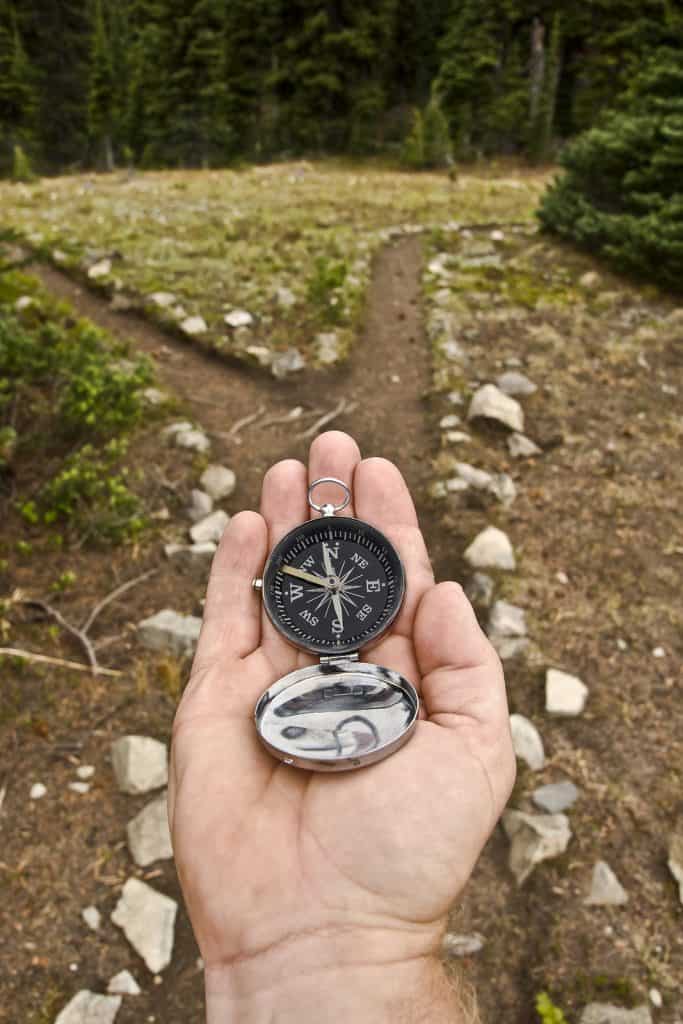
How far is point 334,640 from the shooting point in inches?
130

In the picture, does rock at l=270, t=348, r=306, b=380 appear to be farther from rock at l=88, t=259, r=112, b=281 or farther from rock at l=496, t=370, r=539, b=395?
rock at l=88, t=259, r=112, b=281

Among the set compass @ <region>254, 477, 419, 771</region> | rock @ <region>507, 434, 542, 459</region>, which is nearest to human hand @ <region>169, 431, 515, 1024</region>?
compass @ <region>254, 477, 419, 771</region>

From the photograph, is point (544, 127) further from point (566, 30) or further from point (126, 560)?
point (126, 560)

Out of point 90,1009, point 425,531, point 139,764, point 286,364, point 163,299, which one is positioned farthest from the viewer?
point 163,299

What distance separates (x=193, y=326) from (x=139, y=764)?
741 cm

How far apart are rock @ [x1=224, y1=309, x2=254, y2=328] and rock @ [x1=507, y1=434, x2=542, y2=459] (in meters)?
4.66

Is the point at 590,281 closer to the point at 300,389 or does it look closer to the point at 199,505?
the point at 300,389

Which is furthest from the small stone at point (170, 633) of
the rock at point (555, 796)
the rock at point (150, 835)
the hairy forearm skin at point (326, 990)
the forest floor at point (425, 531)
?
the hairy forearm skin at point (326, 990)

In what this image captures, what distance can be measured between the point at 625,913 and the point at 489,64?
4553cm

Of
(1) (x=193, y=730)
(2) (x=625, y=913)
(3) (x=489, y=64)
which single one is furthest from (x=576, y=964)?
(3) (x=489, y=64)

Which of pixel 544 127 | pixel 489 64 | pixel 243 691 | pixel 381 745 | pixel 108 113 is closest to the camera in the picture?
pixel 381 745

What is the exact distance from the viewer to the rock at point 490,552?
247 inches

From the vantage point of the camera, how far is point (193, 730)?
2.87 metres

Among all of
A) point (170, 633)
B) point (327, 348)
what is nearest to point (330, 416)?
point (327, 348)
